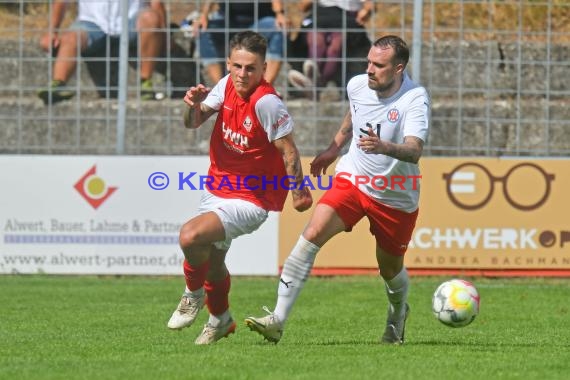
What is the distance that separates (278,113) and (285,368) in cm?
212

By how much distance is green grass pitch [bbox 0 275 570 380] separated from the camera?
758cm

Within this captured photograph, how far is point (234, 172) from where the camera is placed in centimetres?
925

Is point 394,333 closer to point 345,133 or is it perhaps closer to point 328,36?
point 345,133

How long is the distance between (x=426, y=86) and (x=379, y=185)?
22.4ft

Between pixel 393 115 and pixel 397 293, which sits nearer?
pixel 393 115

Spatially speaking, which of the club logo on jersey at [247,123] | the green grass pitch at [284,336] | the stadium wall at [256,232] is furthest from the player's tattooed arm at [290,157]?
the stadium wall at [256,232]

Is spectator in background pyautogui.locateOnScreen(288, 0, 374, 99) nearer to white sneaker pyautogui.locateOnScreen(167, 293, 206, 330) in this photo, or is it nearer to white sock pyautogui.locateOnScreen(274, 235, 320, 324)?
white sneaker pyautogui.locateOnScreen(167, 293, 206, 330)

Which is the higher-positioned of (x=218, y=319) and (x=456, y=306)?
(x=456, y=306)

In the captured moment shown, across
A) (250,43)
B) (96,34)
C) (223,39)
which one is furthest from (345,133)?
(96,34)

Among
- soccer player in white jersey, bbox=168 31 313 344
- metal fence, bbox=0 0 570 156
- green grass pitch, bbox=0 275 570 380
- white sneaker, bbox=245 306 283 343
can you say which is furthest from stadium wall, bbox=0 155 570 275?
white sneaker, bbox=245 306 283 343

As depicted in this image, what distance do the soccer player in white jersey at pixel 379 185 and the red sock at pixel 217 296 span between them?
1.98ft

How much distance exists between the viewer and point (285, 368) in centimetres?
759

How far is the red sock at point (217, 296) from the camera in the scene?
9.41 metres

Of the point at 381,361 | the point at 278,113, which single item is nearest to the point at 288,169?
the point at 278,113
